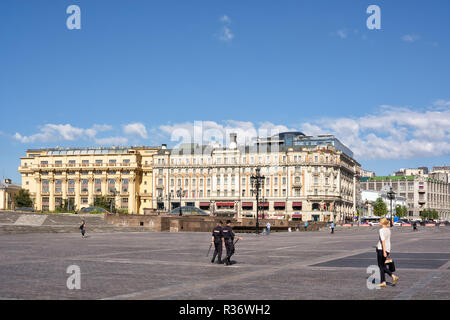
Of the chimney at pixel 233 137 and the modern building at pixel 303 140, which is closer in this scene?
the chimney at pixel 233 137

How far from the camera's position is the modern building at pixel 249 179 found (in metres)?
117

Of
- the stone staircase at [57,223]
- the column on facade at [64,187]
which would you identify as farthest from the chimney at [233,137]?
the stone staircase at [57,223]

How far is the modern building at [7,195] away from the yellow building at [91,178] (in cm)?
1132

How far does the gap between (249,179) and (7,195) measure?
6352 cm

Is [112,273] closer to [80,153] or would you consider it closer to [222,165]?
[222,165]

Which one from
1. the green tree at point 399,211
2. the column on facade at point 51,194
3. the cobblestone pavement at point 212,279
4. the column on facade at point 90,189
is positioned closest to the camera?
the cobblestone pavement at point 212,279

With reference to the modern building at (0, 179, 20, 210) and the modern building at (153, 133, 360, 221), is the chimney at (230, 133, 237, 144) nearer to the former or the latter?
the modern building at (153, 133, 360, 221)

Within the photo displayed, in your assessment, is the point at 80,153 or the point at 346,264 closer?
the point at 346,264

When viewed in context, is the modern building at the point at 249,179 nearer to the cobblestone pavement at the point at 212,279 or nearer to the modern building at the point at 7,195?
the modern building at the point at 7,195


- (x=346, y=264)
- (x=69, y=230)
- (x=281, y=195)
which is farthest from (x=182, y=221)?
(x=281, y=195)

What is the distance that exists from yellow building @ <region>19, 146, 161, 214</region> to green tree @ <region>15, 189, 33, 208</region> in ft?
22.3

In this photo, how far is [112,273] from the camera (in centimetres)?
1564

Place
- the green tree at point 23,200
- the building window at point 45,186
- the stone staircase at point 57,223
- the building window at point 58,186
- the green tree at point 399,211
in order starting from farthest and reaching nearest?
the green tree at point 399,211 < the building window at point 45,186 < the building window at point 58,186 < the green tree at point 23,200 < the stone staircase at point 57,223
